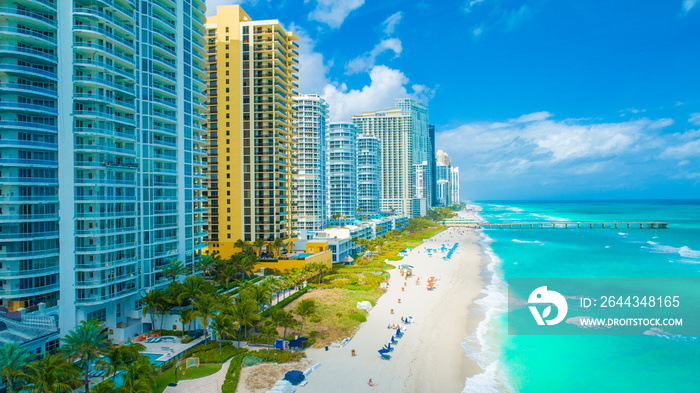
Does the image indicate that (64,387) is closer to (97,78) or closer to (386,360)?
(386,360)

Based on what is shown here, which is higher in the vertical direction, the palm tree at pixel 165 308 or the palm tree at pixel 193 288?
the palm tree at pixel 193 288

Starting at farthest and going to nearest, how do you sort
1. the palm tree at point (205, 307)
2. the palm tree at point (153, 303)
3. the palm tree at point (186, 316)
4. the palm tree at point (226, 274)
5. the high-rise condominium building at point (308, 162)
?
the high-rise condominium building at point (308, 162) < the palm tree at point (226, 274) < the palm tree at point (153, 303) < the palm tree at point (186, 316) < the palm tree at point (205, 307)

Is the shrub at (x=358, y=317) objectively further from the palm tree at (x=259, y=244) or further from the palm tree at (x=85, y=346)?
the palm tree at (x=259, y=244)

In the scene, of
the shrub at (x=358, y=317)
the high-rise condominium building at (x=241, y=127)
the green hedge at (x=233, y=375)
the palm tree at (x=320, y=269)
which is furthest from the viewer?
the high-rise condominium building at (x=241, y=127)

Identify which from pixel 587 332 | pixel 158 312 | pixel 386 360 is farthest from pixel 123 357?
pixel 587 332

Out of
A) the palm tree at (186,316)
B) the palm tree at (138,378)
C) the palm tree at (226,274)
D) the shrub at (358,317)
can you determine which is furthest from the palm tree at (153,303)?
the shrub at (358,317)

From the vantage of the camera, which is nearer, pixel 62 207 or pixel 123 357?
pixel 123 357
